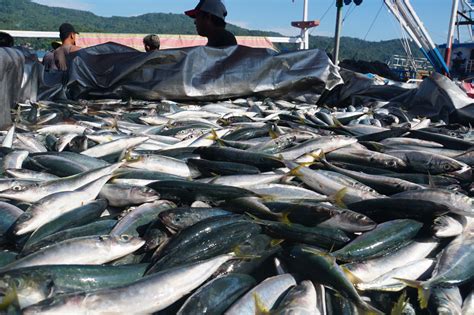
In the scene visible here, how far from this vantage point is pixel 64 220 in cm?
233

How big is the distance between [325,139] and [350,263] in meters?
1.64

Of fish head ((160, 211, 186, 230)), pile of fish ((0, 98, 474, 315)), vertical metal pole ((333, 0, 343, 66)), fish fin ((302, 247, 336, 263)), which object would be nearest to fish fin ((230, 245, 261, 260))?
pile of fish ((0, 98, 474, 315))

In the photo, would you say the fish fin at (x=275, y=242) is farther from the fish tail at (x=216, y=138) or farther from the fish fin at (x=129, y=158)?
the fish tail at (x=216, y=138)

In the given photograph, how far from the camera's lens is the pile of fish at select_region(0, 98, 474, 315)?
1.79m

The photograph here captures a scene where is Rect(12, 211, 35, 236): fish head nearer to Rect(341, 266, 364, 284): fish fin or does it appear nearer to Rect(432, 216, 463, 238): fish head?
Rect(341, 266, 364, 284): fish fin

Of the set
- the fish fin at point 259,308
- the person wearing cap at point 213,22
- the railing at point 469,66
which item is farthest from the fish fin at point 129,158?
the railing at point 469,66

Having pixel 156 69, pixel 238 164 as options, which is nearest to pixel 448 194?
pixel 238 164

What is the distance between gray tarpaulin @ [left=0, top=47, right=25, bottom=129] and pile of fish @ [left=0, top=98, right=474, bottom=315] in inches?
70.9

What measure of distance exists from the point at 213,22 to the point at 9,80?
3.16 m

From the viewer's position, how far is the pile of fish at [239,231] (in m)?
1.79

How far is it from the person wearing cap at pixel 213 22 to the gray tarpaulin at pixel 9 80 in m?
2.70

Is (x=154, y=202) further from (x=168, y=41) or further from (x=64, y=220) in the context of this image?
(x=168, y=41)

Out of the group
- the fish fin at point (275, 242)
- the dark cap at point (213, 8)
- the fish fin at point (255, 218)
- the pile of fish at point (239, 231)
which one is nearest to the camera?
the pile of fish at point (239, 231)

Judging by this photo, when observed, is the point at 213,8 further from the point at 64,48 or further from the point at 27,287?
the point at 27,287
